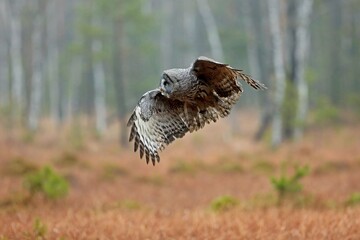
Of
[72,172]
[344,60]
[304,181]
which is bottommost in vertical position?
[304,181]

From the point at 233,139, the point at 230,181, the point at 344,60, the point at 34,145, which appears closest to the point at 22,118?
the point at 34,145

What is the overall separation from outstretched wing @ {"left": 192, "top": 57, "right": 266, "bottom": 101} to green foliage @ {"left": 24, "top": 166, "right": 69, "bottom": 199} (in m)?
4.83

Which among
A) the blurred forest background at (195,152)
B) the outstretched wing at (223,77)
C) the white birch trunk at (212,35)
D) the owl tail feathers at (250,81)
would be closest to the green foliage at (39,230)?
the blurred forest background at (195,152)

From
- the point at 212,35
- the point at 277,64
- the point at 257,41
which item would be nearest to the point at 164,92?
the point at 277,64

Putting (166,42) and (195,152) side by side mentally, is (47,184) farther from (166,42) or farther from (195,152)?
(166,42)

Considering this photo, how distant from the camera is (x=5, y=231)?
18.9 ft

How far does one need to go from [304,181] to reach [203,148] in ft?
31.7

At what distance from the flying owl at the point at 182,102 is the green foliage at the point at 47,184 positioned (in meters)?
4.48

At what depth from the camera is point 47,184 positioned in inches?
355

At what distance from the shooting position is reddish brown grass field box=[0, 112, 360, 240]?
572cm

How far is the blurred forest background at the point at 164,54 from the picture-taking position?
1930 centimetres

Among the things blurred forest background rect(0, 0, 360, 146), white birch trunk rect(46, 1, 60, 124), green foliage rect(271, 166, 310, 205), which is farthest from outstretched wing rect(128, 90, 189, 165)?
white birch trunk rect(46, 1, 60, 124)

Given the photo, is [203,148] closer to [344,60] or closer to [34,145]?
[34,145]

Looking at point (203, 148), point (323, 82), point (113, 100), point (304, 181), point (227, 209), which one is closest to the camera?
point (227, 209)
